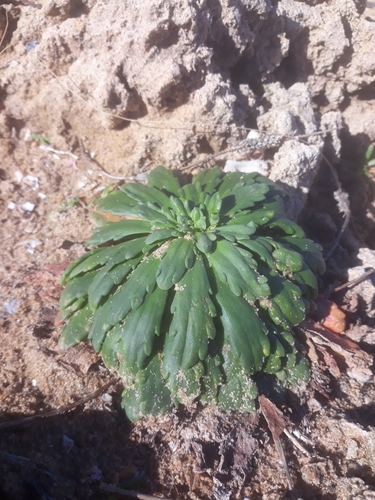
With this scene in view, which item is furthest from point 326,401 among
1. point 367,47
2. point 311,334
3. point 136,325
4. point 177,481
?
point 367,47

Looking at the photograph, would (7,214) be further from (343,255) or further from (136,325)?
(343,255)

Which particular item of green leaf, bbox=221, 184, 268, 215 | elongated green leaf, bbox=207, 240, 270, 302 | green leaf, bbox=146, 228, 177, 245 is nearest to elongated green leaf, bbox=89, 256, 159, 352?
green leaf, bbox=146, 228, 177, 245

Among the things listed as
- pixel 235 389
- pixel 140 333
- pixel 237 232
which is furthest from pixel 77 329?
pixel 237 232

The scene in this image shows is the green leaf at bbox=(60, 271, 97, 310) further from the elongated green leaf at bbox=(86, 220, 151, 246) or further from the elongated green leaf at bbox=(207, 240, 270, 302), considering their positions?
the elongated green leaf at bbox=(207, 240, 270, 302)

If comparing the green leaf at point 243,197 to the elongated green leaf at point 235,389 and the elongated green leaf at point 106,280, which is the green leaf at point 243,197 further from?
the elongated green leaf at point 235,389

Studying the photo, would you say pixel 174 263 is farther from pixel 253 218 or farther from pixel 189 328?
pixel 253 218

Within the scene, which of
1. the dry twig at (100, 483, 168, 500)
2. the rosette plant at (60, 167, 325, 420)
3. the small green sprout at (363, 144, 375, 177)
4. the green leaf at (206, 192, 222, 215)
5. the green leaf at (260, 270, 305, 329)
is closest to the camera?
the dry twig at (100, 483, 168, 500)
